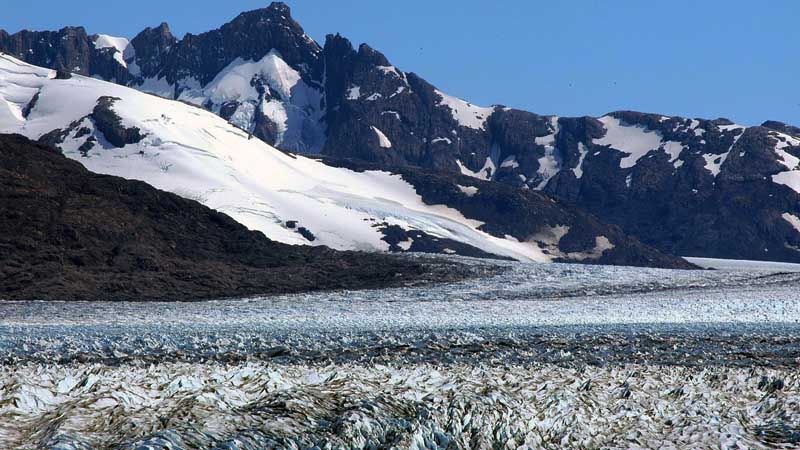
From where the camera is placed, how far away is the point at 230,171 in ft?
504

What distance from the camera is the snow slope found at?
457ft

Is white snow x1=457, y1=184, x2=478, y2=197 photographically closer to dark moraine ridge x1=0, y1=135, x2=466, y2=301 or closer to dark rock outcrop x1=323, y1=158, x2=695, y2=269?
dark rock outcrop x1=323, y1=158, x2=695, y2=269

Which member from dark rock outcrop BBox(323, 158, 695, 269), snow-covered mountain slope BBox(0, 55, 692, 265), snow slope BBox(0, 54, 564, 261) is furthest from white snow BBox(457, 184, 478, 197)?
snow slope BBox(0, 54, 564, 261)

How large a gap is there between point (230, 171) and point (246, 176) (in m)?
2.52

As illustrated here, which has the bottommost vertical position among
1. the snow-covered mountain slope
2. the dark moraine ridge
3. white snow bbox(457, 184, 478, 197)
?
the dark moraine ridge

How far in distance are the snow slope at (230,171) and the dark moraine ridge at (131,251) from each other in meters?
42.9

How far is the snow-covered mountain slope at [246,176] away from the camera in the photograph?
139500 mm

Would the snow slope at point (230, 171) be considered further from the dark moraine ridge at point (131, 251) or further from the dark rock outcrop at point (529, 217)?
the dark moraine ridge at point (131, 251)

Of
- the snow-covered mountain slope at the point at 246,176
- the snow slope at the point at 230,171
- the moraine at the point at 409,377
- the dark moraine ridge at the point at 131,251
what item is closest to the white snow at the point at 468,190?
the snow-covered mountain slope at the point at 246,176

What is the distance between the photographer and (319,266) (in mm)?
76438

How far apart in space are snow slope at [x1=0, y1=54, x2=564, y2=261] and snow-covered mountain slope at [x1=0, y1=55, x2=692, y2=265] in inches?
8.4

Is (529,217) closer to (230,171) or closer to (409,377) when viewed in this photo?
(230,171)

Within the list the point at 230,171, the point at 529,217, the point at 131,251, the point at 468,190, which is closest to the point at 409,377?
the point at 131,251

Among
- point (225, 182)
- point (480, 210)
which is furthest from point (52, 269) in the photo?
point (480, 210)
